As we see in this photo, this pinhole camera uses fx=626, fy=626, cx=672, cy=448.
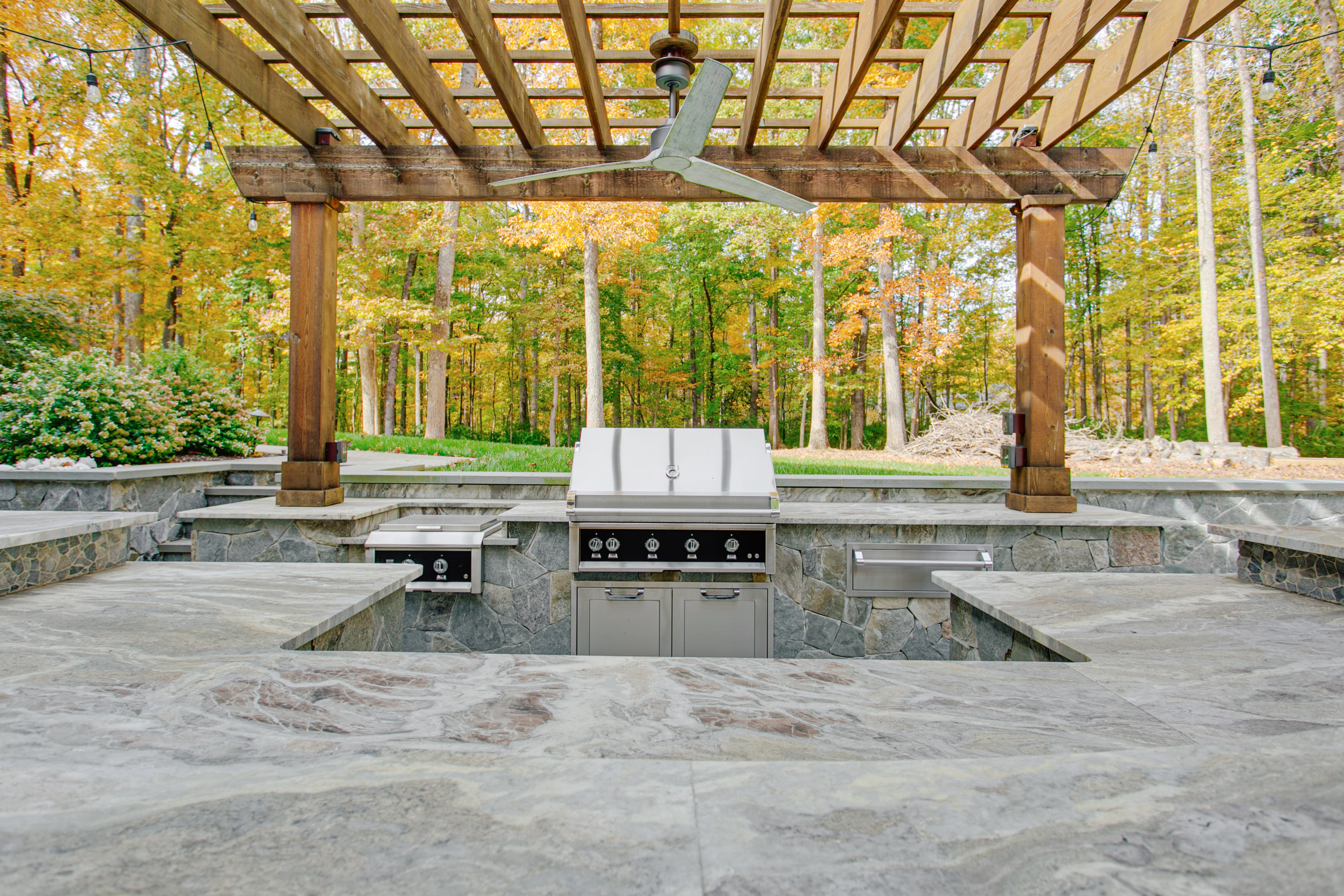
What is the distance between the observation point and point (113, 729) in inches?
40.9

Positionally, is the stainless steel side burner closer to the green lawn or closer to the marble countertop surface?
the green lawn

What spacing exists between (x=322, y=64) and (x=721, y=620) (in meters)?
3.41

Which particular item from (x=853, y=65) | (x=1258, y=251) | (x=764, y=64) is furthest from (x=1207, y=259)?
(x=764, y=64)

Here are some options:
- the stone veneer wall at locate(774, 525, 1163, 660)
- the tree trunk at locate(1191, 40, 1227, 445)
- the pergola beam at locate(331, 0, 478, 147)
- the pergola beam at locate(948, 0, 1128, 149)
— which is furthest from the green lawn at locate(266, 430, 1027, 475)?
the tree trunk at locate(1191, 40, 1227, 445)

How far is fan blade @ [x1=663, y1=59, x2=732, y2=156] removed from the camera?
2617mm

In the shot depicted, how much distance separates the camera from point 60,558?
6.42 feet

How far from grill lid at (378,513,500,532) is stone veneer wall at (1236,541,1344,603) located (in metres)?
3.25

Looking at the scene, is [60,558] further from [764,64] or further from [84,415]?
[84,415]

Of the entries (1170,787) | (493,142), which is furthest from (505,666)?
(493,142)

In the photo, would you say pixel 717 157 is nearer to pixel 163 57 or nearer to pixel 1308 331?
pixel 1308 331

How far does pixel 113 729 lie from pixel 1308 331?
44.7 feet

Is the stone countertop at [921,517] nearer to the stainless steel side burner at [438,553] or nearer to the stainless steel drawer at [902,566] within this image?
the stainless steel drawer at [902,566]

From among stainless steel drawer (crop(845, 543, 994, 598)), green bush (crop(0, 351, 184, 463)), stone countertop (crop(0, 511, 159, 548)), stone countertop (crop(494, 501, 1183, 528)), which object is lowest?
stainless steel drawer (crop(845, 543, 994, 598))

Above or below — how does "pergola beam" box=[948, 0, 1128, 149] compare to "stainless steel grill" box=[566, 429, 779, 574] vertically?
above
